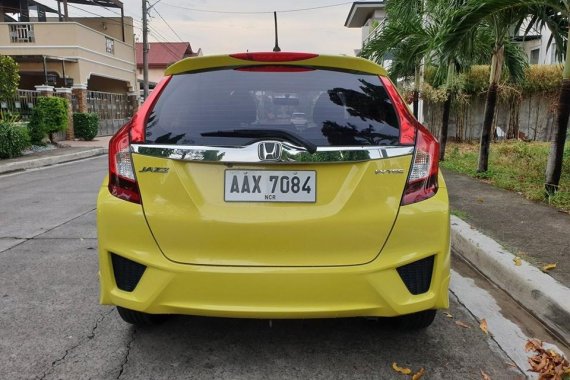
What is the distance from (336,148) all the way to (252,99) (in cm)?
51

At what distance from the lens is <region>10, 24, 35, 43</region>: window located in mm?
23000

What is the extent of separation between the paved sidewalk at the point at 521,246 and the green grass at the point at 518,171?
229mm

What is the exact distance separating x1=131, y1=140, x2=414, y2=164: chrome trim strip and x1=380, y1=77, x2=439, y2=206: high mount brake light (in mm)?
149

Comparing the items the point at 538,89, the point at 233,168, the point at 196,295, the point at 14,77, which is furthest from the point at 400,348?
the point at 538,89

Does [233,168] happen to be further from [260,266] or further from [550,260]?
[550,260]

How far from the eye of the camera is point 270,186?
2.26m

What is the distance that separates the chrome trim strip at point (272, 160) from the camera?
2.25m

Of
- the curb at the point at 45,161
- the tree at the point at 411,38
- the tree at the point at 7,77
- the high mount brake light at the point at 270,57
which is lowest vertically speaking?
the curb at the point at 45,161

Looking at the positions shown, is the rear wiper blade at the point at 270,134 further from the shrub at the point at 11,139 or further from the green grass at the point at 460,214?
the shrub at the point at 11,139

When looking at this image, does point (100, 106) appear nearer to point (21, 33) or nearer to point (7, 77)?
point (21, 33)

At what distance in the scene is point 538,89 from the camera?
16234mm

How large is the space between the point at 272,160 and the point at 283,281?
21.4 inches

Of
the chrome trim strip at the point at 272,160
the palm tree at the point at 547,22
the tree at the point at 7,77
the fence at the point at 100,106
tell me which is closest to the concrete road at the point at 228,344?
the chrome trim strip at the point at 272,160

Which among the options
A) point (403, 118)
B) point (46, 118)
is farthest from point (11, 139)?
point (403, 118)
